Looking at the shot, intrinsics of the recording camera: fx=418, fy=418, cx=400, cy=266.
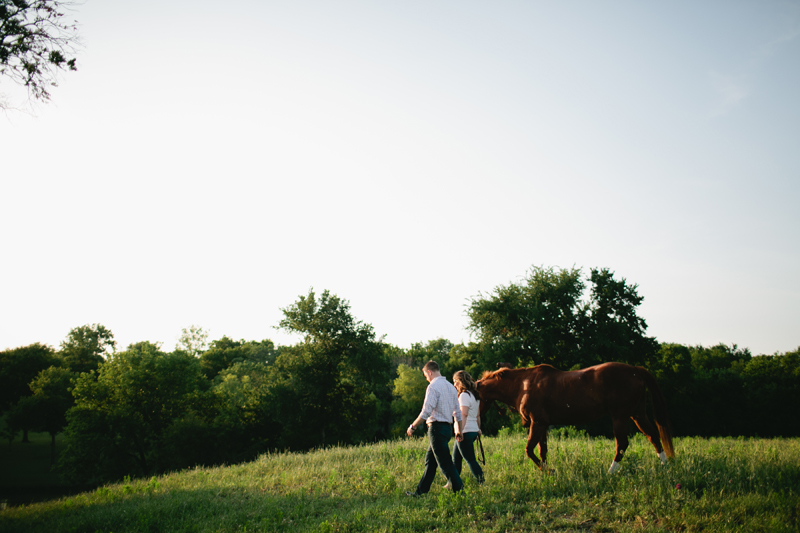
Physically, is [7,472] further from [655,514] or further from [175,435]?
[655,514]

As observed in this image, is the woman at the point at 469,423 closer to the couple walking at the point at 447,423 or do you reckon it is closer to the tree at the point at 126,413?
the couple walking at the point at 447,423

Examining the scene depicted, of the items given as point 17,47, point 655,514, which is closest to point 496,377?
point 655,514

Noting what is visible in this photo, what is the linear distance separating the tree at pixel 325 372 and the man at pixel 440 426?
29.1 meters

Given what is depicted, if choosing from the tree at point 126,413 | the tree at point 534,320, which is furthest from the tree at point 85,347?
the tree at point 534,320

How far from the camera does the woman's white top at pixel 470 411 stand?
769 centimetres

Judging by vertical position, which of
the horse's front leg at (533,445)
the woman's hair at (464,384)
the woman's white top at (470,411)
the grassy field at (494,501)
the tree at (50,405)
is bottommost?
the tree at (50,405)

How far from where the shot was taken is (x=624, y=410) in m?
7.76

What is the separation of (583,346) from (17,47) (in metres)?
30.7

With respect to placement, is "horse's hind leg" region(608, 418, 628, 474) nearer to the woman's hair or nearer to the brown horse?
the brown horse

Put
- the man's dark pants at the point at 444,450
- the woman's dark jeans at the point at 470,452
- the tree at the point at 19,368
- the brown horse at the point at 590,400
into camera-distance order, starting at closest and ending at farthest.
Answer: the man's dark pants at the point at 444,450, the woman's dark jeans at the point at 470,452, the brown horse at the point at 590,400, the tree at the point at 19,368

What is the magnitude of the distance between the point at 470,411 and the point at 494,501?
1546 millimetres

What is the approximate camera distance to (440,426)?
7.19 metres

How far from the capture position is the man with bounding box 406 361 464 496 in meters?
7.12

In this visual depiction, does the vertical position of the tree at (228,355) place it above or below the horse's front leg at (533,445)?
above
